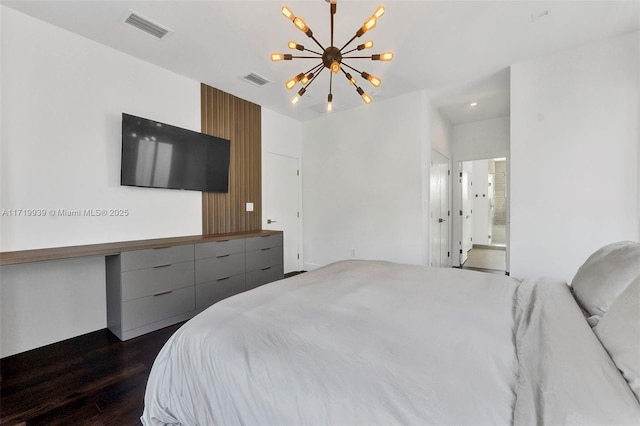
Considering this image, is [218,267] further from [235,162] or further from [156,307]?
[235,162]

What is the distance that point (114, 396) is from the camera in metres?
1.67

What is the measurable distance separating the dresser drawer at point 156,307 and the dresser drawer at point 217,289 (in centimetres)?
8

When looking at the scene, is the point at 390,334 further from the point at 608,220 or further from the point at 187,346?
the point at 608,220

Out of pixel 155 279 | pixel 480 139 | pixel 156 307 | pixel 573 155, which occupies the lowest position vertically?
pixel 156 307

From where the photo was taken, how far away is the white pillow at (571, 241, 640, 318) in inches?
44.4

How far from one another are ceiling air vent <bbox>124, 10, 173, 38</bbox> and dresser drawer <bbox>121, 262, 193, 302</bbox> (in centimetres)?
217

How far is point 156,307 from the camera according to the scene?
2.52 metres

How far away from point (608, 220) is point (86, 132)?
5.15 meters

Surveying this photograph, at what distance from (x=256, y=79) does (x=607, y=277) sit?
3.59m

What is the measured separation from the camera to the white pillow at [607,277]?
3.70ft

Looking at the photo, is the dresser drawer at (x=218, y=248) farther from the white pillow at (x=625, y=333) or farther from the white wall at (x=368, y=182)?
the white pillow at (x=625, y=333)

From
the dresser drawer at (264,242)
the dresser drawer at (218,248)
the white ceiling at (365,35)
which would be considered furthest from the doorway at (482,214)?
the dresser drawer at (218,248)

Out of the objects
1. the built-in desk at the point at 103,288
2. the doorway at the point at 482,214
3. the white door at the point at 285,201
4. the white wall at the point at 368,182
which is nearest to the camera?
the built-in desk at the point at 103,288

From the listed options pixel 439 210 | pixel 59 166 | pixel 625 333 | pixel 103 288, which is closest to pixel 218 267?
pixel 103 288
